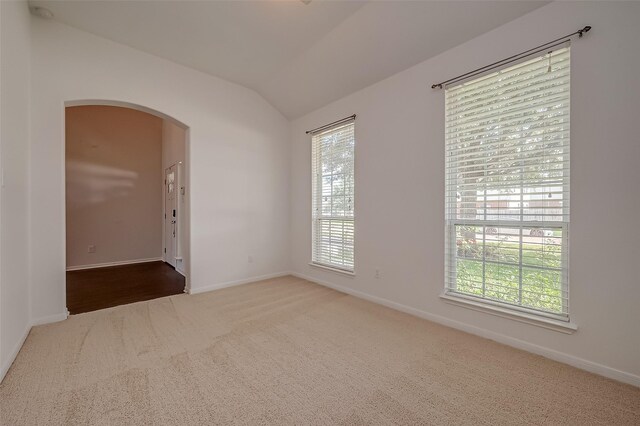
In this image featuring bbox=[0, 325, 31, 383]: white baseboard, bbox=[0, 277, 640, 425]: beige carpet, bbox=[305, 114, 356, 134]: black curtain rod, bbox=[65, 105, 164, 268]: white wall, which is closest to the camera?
bbox=[0, 277, 640, 425]: beige carpet

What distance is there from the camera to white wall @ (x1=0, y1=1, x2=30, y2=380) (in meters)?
1.90

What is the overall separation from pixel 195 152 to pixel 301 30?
210 centimetres

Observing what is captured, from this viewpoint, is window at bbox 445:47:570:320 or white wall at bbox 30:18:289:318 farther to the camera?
white wall at bbox 30:18:289:318

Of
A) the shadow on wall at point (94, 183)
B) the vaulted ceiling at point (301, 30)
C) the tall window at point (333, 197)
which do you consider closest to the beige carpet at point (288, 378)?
the tall window at point (333, 197)

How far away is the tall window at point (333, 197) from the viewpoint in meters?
3.76

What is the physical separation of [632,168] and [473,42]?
163 cm

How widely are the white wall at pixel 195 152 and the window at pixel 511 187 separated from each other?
2864 millimetres

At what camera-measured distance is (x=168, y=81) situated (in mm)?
3490

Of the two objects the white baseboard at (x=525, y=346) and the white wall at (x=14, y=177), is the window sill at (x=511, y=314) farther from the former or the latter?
the white wall at (x=14, y=177)

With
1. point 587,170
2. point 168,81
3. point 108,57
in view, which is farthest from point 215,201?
point 587,170

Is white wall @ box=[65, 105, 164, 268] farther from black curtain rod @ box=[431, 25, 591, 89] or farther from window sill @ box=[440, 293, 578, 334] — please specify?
window sill @ box=[440, 293, 578, 334]

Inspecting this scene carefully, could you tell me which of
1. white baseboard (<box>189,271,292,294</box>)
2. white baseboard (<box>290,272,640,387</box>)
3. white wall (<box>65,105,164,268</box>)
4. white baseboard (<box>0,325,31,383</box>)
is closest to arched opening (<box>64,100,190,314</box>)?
white wall (<box>65,105,164,268</box>)

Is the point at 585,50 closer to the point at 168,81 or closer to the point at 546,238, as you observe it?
the point at 546,238

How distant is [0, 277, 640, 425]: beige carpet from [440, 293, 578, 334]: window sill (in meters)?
0.26
